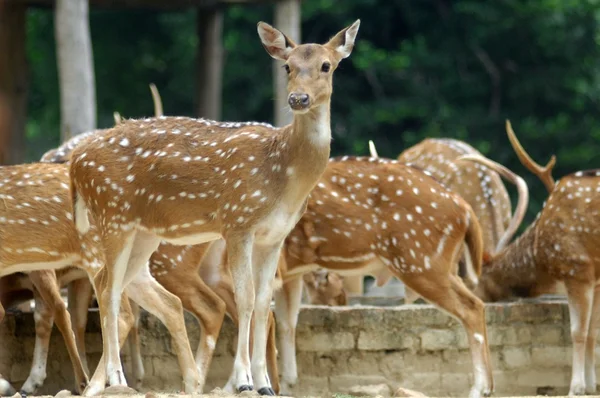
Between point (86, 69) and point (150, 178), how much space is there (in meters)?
4.77

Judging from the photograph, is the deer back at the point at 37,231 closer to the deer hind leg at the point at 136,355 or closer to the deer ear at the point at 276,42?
the deer hind leg at the point at 136,355

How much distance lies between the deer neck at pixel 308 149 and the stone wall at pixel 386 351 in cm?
242

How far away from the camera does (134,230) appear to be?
8.15 metres

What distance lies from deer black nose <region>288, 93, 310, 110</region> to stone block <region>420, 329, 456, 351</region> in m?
3.14

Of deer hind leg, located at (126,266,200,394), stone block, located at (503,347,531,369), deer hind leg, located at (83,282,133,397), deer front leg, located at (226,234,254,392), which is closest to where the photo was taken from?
deer front leg, located at (226,234,254,392)

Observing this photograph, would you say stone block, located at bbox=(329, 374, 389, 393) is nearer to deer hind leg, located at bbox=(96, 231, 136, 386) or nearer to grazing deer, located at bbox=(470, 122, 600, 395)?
grazing deer, located at bbox=(470, 122, 600, 395)

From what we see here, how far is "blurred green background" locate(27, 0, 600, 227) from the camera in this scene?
65.9ft

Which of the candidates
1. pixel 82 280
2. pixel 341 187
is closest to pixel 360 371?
pixel 341 187

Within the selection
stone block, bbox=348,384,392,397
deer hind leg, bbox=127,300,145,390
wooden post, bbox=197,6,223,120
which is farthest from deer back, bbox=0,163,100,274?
wooden post, bbox=197,6,223,120

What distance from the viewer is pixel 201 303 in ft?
30.3

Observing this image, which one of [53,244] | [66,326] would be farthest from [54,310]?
[53,244]

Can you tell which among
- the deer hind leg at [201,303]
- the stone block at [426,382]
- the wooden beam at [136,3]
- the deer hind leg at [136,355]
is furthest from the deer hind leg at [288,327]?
the wooden beam at [136,3]

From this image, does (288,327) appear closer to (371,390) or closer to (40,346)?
(371,390)

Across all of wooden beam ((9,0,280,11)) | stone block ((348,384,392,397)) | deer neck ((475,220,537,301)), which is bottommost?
stone block ((348,384,392,397))
